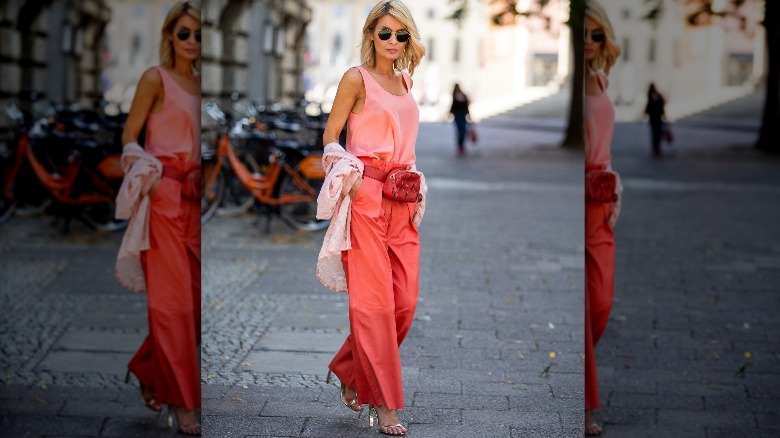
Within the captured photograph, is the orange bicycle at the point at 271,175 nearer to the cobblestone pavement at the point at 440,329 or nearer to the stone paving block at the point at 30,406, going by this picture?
the cobblestone pavement at the point at 440,329

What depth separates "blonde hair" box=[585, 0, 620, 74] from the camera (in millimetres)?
3463

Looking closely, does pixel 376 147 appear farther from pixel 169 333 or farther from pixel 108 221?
pixel 108 221

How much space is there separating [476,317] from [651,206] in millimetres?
7455

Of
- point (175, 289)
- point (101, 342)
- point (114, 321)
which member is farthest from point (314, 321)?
point (114, 321)

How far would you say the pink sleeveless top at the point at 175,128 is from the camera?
3398mm

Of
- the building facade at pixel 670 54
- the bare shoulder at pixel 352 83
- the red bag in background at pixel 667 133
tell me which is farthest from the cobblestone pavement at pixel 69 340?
the red bag in background at pixel 667 133

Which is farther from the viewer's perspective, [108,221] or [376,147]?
[108,221]

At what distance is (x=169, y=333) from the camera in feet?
11.5

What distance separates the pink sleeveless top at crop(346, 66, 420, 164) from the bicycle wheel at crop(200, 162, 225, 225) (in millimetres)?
647

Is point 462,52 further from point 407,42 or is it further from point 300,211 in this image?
point 300,211

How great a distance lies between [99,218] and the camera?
7258 millimetres

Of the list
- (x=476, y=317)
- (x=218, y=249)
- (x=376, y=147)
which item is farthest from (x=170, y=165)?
(x=476, y=317)

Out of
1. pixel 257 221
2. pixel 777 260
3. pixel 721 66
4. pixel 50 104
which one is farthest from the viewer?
pixel 777 260

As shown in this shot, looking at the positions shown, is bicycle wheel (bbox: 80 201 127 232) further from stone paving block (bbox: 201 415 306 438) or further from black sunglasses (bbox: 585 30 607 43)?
black sunglasses (bbox: 585 30 607 43)
